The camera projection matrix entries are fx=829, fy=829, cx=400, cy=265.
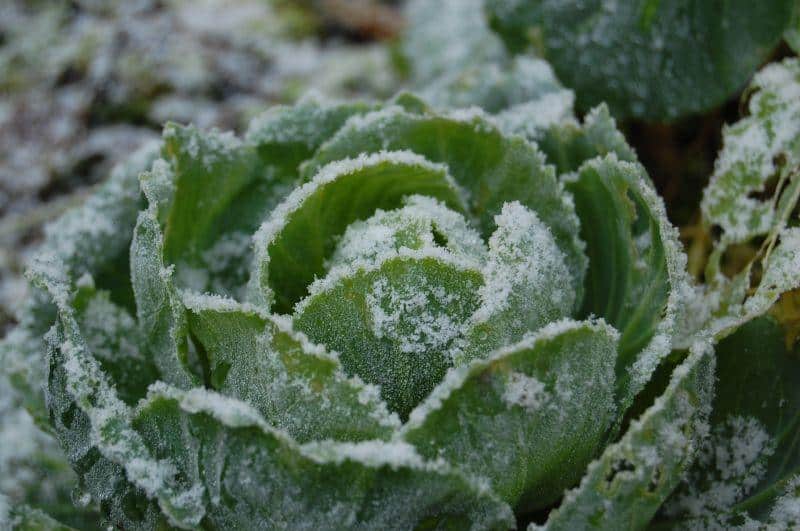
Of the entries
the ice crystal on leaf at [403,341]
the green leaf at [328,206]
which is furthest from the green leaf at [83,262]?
the green leaf at [328,206]

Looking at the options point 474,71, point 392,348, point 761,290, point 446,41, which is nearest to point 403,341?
point 392,348

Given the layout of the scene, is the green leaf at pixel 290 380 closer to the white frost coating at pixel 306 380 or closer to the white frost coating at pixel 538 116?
the white frost coating at pixel 306 380

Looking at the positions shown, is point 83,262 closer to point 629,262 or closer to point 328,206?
point 328,206

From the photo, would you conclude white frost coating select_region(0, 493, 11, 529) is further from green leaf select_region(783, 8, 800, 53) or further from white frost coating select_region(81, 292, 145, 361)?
green leaf select_region(783, 8, 800, 53)

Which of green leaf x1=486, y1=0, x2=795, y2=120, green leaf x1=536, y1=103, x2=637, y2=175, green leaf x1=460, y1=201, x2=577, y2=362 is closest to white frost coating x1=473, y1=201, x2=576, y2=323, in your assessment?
green leaf x1=460, y1=201, x2=577, y2=362

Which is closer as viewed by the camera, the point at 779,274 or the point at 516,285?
the point at 516,285

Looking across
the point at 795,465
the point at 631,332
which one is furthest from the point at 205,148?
the point at 795,465

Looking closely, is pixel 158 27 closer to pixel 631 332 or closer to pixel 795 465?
pixel 631 332
